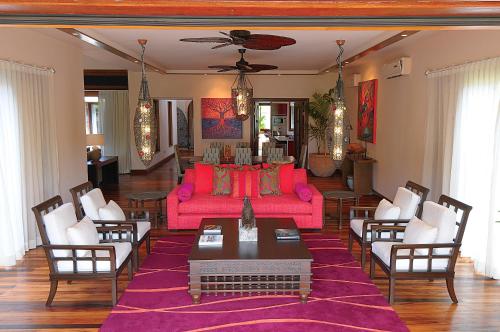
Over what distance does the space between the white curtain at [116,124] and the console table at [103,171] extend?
5.09 ft

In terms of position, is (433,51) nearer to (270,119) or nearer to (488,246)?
(488,246)

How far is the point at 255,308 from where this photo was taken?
12.6 ft

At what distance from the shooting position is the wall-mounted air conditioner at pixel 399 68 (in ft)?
23.3

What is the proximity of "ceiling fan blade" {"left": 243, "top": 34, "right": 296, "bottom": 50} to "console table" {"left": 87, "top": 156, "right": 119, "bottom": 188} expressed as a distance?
223 inches

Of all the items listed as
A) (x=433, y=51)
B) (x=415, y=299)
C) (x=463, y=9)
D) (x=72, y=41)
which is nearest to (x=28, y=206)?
(x=72, y=41)

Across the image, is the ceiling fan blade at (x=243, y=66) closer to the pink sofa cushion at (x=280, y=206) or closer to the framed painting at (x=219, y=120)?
the pink sofa cushion at (x=280, y=206)

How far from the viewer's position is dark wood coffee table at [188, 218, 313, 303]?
3.92m

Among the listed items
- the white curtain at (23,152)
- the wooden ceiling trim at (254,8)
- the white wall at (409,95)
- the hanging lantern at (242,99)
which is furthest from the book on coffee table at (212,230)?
the white wall at (409,95)

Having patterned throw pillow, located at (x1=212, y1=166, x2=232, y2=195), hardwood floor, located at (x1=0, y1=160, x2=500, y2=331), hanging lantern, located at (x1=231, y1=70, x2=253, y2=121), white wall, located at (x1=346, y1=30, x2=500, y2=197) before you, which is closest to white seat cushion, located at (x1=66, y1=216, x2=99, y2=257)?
hardwood floor, located at (x1=0, y1=160, x2=500, y2=331)

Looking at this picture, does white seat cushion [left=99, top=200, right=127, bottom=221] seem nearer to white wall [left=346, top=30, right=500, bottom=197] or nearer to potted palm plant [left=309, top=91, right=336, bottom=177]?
white wall [left=346, top=30, right=500, bottom=197]

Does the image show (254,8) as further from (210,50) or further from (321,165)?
(321,165)

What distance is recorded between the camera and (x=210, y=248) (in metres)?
4.19

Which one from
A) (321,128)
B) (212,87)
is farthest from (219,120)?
(321,128)

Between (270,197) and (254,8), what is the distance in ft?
14.3
